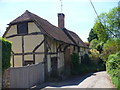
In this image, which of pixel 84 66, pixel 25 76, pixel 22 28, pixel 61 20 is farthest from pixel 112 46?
pixel 25 76

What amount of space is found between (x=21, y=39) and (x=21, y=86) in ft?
22.3

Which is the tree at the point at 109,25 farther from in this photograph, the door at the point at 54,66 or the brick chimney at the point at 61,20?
the door at the point at 54,66

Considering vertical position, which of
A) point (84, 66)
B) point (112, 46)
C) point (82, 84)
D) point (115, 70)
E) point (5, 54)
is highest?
point (112, 46)

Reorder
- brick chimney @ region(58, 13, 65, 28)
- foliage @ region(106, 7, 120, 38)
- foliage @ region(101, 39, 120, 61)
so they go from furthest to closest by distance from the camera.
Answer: brick chimney @ region(58, 13, 65, 28) → foliage @ region(106, 7, 120, 38) → foliage @ region(101, 39, 120, 61)

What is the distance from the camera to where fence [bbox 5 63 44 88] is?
1081 cm

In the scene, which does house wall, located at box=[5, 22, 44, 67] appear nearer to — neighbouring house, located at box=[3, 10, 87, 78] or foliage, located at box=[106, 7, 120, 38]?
neighbouring house, located at box=[3, 10, 87, 78]

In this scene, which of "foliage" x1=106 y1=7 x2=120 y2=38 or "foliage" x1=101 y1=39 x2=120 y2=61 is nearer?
"foliage" x1=101 y1=39 x2=120 y2=61

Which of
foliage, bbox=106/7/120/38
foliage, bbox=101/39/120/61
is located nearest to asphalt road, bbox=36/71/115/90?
foliage, bbox=101/39/120/61

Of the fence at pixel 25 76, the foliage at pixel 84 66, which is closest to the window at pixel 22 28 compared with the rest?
the fence at pixel 25 76

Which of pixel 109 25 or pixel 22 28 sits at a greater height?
pixel 109 25

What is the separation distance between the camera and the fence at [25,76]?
10812 mm

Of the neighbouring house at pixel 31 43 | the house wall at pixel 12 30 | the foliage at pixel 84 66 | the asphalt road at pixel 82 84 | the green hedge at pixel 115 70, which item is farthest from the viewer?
the foliage at pixel 84 66

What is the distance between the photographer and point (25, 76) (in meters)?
11.8

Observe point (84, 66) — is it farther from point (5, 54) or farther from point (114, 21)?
point (5, 54)
